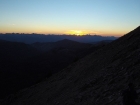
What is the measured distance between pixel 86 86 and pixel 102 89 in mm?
2610

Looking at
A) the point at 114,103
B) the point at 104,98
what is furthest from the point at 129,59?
the point at 114,103

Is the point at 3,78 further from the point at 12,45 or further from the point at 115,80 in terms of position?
the point at 12,45

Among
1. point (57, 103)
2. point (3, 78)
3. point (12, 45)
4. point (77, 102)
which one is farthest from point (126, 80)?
point (12, 45)

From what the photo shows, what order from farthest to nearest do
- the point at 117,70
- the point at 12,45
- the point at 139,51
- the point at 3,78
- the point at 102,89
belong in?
1. the point at 12,45
2. the point at 3,78
3. the point at 139,51
4. the point at 117,70
5. the point at 102,89

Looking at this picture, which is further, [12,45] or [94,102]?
[12,45]

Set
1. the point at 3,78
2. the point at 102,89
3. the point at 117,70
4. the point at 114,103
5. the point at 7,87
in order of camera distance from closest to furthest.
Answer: the point at 114,103 < the point at 102,89 < the point at 117,70 < the point at 7,87 < the point at 3,78

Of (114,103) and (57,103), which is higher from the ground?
(114,103)

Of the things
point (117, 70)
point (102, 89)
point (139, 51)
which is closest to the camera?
point (102, 89)

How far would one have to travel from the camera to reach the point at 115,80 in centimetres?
1227

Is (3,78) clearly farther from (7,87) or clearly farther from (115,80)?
(115,80)

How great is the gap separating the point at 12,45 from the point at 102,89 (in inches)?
6863

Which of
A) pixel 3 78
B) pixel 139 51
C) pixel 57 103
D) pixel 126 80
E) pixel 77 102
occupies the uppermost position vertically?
pixel 139 51

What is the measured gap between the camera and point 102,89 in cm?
1212

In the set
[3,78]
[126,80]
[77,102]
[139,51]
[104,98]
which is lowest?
[3,78]
